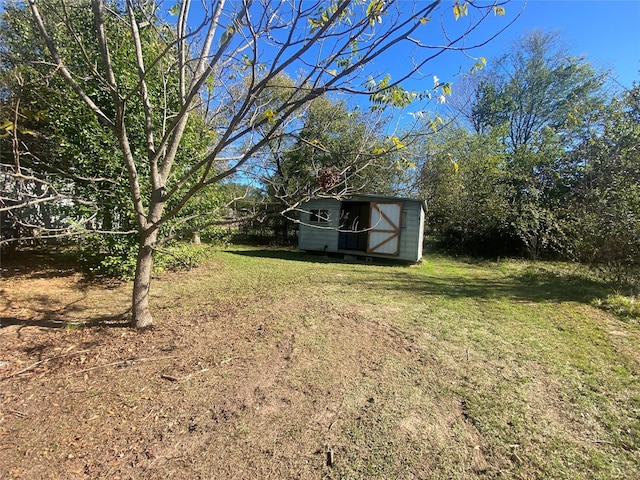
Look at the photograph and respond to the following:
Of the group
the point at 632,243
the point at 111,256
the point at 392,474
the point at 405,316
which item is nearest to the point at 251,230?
the point at 111,256

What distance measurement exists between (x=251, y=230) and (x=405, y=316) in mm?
13336

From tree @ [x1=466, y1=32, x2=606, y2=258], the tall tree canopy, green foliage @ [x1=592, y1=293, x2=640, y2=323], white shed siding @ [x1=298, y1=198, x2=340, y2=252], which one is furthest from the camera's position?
A: tree @ [x1=466, y1=32, x2=606, y2=258]

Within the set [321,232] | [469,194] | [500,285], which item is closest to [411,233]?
[500,285]

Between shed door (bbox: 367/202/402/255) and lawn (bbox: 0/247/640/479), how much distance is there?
4859 mm

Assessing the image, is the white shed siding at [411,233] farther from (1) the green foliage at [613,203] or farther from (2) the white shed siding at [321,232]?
(1) the green foliage at [613,203]

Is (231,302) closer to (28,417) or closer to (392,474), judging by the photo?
(28,417)

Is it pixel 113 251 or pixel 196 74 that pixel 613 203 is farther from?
pixel 113 251

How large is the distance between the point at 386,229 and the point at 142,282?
755cm

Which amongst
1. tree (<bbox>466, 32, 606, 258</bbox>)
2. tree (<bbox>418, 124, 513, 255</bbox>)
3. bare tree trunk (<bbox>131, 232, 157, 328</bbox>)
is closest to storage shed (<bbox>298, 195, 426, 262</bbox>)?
tree (<bbox>418, 124, 513, 255</bbox>)

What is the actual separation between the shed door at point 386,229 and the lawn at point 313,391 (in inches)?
191

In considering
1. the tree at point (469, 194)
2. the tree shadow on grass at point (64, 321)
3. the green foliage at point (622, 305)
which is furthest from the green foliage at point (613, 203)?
the tree shadow on grass at point (64, 321)

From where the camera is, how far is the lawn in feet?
5.54

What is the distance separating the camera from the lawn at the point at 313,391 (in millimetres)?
1688

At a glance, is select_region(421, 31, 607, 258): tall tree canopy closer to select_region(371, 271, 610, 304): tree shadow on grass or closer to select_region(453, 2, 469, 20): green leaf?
select_region(371, 271, 610, 304): tree shadow on grass
